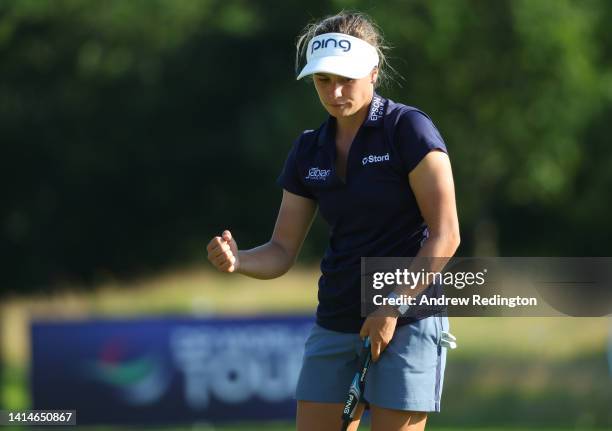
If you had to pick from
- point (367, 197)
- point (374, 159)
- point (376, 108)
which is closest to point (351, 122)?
point (376, 108)

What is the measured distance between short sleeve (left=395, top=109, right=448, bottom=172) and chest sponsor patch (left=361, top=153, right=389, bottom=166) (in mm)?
60

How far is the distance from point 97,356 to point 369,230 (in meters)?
5.79

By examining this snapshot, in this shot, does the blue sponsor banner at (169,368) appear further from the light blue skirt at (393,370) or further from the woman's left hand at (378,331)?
the woman's left hand at (378,331)

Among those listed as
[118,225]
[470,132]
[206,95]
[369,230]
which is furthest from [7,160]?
[369,230]

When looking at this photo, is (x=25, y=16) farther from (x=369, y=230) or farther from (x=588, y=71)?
(x=369, y=230)

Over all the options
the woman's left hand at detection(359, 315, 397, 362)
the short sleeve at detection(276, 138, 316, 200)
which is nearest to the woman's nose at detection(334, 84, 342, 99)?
the short sleeve at detection(276, 138, 316, 200)

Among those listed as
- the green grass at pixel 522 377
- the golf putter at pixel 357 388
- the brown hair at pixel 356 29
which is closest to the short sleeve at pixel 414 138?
the brown hair at pixel 356 29

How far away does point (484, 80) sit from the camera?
977 inches

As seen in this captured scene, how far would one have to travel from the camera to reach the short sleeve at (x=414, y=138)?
4043mm

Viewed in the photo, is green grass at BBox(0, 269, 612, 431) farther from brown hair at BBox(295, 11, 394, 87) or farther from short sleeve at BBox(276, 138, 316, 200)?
brown hair at BBox(295, 11, 394, 87)

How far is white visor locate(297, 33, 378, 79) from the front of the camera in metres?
4.11

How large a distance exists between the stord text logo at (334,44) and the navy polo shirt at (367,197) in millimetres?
231

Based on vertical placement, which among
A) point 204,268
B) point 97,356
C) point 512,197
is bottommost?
point 97,356

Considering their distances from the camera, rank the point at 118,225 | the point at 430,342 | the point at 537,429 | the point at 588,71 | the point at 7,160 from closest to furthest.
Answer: the point at 430,342, the point at 537,429, the point at 588,71, the point at 7,160, the point at 118,225
